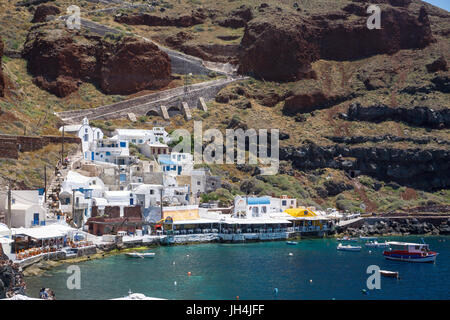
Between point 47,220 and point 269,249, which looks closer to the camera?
point 47,220

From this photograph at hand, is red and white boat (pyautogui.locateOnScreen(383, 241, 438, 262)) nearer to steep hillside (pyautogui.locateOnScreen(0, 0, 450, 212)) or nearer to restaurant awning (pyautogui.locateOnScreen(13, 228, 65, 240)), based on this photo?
steep hillside (pyautogui.locateOnScreen(0, 0, 450, 212))

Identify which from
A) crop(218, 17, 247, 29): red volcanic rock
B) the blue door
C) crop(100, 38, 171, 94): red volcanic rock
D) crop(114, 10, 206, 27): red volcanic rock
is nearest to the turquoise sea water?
the blue door

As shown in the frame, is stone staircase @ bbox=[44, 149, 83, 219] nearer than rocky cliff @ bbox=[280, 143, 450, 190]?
Yes

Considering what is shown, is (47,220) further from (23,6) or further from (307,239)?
(23,6)

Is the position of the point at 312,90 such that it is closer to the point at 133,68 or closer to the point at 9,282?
the point at 133,68

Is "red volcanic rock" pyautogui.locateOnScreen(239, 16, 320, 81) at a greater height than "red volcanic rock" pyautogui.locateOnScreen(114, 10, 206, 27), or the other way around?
"red volcanic rock" pyautogui.locateOnScreen(114, 10, 206, 27)
